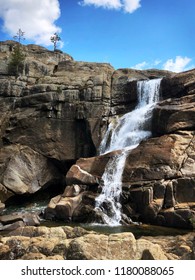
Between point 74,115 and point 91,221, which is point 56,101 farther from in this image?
point 91,221

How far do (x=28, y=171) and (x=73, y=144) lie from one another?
759 cm

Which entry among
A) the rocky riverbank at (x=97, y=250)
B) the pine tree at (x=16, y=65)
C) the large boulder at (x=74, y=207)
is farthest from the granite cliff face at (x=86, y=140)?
the rocky riverbank at (x=97, y=250)

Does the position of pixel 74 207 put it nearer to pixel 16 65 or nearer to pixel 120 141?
pixel 120 141

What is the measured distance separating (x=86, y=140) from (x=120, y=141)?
7.45 meters

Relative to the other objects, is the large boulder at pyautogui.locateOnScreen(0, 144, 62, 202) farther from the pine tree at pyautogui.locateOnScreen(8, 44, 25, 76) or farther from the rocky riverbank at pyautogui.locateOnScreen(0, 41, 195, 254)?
the pine tree at pyautogui.locateOnScreen(8, 44, 25, 76)

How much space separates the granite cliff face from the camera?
3134 centimetres

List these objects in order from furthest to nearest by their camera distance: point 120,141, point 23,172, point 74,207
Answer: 1. point 23,172
2. point 120,141
3. point 74,207

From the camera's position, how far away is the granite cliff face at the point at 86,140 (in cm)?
3134

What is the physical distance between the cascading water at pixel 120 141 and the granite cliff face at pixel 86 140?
0.87 metres

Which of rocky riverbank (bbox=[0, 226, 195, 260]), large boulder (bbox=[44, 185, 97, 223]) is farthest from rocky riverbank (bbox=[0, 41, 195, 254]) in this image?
rocky riverbank (bbox=[0, 226, 195, 260])

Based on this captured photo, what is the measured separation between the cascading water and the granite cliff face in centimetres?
87

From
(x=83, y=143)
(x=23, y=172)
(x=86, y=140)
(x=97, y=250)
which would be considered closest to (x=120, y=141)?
(x=86, y=140)

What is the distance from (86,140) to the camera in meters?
49.0
